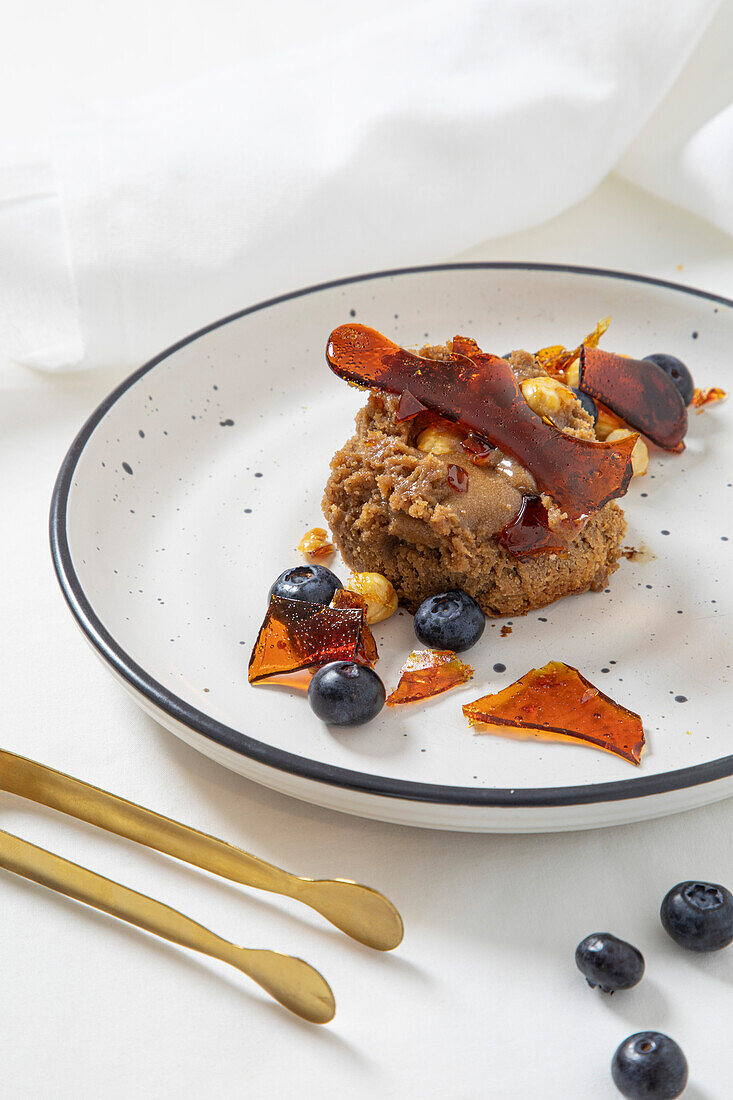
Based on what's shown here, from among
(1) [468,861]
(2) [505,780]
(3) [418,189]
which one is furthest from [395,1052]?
(3) [418,189]

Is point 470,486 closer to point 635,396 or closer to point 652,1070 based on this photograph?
point 635,396

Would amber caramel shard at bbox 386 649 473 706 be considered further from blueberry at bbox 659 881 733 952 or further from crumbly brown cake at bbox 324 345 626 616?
blueberry at bbox 659 881 733 952

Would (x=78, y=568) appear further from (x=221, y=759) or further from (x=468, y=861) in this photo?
(x=468, y=861)

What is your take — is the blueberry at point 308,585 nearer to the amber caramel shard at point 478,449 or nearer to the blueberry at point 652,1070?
the amber caramel shard at point 478,449

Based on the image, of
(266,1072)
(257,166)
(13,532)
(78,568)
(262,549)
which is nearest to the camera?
(266,1072)

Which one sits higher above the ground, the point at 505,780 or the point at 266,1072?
the point at 505,780

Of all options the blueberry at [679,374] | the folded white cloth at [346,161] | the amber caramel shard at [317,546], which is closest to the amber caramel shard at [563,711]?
A: the amber caramel shard at [317,546]
